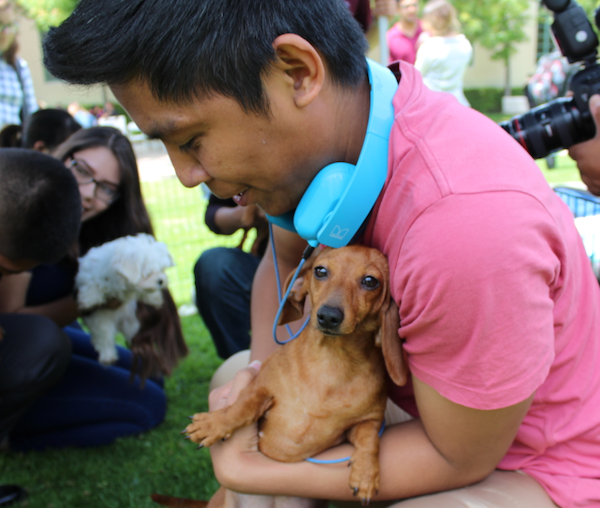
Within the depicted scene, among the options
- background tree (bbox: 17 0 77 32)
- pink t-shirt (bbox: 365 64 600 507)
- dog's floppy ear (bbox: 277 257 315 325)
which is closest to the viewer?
pink t-shirt (bbox: 365 64 600 507)

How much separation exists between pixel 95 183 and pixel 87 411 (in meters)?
1.25

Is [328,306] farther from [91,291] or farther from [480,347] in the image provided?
[91,291]

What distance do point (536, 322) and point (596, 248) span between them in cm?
157

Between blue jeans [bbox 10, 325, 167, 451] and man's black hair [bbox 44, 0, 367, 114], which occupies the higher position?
man's black hair [bbox 44, 0, 367, 114]

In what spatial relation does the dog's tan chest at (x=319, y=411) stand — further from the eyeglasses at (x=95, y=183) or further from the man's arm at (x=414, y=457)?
the eyeglasses at (x=95, y=183)

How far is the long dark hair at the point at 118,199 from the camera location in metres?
3.04

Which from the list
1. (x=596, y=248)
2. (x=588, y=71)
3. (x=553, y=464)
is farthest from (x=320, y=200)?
(x=596, y=248)

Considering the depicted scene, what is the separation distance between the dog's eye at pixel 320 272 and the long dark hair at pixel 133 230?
1849 mm

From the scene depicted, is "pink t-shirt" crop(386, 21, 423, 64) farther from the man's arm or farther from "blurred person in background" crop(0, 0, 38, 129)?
the man's arm

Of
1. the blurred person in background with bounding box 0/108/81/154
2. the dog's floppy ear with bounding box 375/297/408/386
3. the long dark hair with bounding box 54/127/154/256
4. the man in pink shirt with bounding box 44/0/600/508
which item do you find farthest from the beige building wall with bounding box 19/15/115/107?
the dog's floppy ear with bounding box 375/297/408/386

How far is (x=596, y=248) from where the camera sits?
2393 mm

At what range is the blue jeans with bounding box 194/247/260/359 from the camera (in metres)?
3.24

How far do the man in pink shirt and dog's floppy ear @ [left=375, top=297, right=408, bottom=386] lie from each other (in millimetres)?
28

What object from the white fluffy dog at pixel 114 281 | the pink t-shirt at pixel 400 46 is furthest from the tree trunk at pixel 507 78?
the white fluffy dog at pixel 114 281
